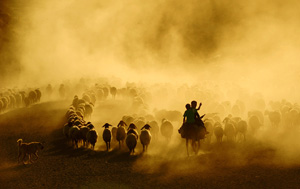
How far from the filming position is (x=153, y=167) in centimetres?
1283

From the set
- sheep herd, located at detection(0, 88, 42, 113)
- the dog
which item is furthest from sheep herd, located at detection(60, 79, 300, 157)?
sheep herd, located at detection(0, 88, 42, 113)

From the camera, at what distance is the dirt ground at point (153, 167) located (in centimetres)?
1112

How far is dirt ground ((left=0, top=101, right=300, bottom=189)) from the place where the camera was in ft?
36.5

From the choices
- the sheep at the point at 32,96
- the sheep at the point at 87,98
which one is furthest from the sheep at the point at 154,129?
the sheep at the point at 32,96

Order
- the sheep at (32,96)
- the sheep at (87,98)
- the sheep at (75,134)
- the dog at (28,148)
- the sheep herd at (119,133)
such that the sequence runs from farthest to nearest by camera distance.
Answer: the sheep at (32,96) → the sheep at (87,98) → the sheep at (75,134) → the sheep herd at (119,133) → the dog at (28,148)

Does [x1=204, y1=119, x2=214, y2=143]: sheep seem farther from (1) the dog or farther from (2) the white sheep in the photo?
(1) the dog

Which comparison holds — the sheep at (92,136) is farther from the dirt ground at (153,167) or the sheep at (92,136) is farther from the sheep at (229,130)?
the sheep at (229,130)

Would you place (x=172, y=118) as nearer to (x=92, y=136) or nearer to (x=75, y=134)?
(x=92, y=136)

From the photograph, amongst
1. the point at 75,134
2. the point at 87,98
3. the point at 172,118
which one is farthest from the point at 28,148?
the point at 87,98

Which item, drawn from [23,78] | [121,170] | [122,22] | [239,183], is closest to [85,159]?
[121,170]

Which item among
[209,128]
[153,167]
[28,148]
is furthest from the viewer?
[209,128]

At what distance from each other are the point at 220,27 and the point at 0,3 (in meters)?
58.2

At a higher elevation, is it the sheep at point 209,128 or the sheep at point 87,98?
the sheep at point 87,98

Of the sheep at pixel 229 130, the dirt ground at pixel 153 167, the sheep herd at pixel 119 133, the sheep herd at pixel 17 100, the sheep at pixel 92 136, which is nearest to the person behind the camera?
the dirt ground at pixel 153 167
